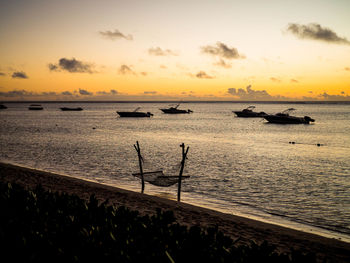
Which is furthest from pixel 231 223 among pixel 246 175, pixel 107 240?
pixel 246 175

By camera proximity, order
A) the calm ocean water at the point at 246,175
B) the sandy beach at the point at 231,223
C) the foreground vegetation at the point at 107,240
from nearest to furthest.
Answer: the foreground vegetation at the point at 107,240, the sandy beach at the point at 231,223, the calm ocean water at the point at 246,175

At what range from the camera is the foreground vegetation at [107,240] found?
5246mm

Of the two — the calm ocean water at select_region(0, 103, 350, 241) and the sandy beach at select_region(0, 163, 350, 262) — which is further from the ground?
the sandy beach at select_region(0, 163, 350, 262)

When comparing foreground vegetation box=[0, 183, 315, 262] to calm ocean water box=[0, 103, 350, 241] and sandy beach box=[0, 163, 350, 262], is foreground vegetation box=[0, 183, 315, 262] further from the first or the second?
calm ocean water box=[0, 103, 350, 241]

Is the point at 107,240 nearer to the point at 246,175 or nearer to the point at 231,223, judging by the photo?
the point at 231,223

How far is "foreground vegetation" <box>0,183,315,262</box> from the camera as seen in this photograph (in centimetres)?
525

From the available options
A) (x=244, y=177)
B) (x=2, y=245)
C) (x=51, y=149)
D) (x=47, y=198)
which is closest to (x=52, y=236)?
(x=2, y=245)

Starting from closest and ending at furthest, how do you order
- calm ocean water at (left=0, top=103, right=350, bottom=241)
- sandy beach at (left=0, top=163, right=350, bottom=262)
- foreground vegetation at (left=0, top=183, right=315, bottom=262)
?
foreground vegetation at (left=0, top=183, right=315, bottom=262)
sandy beach at (left=0, top=163, right=350, bottom=262)
calm ocean water at (left=0, top=103, right=350, bottom=241)

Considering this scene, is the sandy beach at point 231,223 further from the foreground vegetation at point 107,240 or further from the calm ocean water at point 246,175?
the calm ocean water at point 246,175

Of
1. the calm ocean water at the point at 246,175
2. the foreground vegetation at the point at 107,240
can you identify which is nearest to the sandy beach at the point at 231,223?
the foreground vegetation at the point at 107,240

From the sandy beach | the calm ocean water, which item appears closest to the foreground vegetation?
the sandy beach

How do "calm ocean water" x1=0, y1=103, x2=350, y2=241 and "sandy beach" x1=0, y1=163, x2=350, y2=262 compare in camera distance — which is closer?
"sandy beach" x1=0, y1=163, x2=350, y2=262

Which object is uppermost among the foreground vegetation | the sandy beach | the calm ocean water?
the foreground vegetation

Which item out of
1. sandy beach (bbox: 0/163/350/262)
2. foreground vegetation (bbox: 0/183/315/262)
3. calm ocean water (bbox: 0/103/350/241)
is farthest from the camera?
calm ocean water (bbox: 0/103/350/241)
